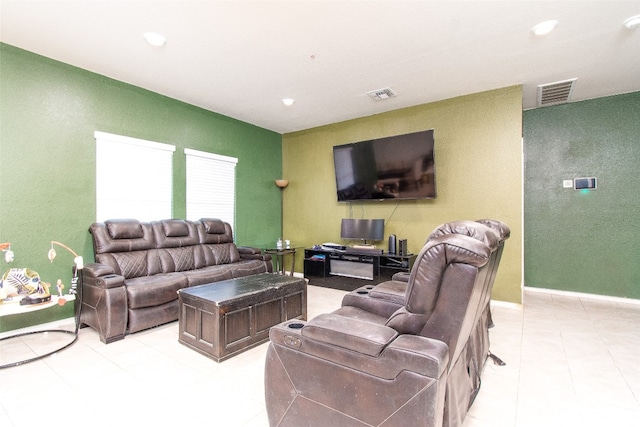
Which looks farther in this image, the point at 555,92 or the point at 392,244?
the point at 392,244

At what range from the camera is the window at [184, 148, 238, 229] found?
183 inches

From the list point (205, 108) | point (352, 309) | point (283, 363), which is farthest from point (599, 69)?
point (205, 108)

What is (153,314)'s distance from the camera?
310cm

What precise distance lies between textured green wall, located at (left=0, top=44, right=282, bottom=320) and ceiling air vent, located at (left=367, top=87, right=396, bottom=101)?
2.78 metres

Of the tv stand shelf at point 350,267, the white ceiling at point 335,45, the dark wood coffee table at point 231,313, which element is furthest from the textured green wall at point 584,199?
the dark wood coffee table at point 231,313

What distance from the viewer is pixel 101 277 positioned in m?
2.91

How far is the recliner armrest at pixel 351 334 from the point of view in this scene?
124cm

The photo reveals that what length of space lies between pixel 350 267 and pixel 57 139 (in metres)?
4.05

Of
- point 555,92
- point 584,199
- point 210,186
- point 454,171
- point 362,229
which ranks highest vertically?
point 555,92

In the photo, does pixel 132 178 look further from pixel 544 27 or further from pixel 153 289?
pixel 544 27

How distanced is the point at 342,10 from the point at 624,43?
2.84m

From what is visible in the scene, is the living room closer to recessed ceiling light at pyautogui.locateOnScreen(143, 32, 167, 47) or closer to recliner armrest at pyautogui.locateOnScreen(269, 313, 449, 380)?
recessed ceiling light at pyautogui.locateOnScreen(143, 32, 167, 47)

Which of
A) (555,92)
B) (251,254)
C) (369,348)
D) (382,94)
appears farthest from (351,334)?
(555,92)

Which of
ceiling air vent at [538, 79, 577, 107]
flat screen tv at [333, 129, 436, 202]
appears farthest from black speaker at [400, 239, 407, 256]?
ceiling air vent at [538, 79, 577, 107]
